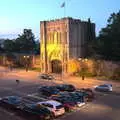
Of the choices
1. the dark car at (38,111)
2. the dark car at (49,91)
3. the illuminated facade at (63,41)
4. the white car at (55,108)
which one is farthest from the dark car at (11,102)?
the illuminated facade at (63,41)

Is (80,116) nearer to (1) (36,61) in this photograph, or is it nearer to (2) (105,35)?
(2) (105,35)

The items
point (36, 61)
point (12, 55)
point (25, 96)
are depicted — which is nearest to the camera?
point (25, 96)

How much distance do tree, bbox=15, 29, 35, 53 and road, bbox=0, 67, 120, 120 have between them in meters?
37.1

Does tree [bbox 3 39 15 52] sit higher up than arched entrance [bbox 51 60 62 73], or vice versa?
tree [bbox 3 39 15 52]

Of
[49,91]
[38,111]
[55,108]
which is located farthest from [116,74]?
[38,111]

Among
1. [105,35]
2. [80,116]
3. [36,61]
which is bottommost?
[80,116]

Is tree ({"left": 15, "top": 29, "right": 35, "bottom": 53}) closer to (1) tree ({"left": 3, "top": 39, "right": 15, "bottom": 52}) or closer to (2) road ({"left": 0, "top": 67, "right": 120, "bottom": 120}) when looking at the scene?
(1) tree ({"left": 3, "top": 39, "right": 15, "bottom": 52})

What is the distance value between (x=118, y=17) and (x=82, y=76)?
50.7 ft

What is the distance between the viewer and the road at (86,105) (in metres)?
33.1

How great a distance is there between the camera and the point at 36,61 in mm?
74188

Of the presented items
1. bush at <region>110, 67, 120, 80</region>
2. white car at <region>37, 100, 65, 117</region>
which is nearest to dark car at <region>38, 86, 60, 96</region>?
white car at <region>37, 100, 65, 117</region>

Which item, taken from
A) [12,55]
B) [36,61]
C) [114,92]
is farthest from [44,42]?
[114,92]

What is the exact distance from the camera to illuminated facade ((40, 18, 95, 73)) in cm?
6425

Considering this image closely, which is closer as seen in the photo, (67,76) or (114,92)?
(114,92)
